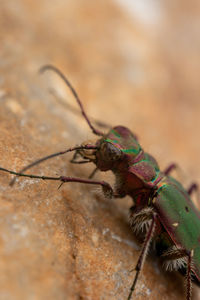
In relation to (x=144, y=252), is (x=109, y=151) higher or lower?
higher

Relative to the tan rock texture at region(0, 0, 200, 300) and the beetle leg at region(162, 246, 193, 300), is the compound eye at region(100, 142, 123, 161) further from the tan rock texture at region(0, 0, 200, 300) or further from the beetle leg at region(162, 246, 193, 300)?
the beetle leg at region(162, 246, 193, 300)

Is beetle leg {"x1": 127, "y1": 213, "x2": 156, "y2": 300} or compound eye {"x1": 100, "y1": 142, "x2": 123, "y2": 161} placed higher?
compound eye {"x1": 100, "y1": 142, "x2": 123, "y2": 161}

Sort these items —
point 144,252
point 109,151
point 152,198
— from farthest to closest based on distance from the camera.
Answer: point 152,198 → point 109,151 → point 144,252

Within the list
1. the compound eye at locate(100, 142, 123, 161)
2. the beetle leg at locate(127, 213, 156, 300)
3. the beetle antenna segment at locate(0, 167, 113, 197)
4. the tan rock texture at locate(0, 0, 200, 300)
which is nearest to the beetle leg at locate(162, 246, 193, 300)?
the tan rock texture at locate(0, 0, 200, 300)

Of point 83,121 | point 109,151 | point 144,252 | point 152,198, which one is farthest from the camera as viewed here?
point 83,121

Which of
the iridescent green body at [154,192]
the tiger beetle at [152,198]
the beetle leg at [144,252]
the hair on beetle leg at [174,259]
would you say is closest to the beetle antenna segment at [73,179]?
the tiger beetle at [152,198]

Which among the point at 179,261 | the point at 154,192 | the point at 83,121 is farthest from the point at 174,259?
the point at 83,121

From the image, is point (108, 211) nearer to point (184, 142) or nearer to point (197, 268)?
point (197, 268)

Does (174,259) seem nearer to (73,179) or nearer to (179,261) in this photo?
(179,261)
